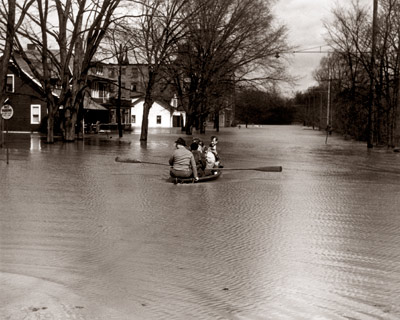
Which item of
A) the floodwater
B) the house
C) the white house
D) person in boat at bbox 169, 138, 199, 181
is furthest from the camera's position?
the white house

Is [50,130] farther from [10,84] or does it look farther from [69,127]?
[10,84]

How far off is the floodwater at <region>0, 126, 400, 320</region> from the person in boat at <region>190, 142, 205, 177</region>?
1.12 m

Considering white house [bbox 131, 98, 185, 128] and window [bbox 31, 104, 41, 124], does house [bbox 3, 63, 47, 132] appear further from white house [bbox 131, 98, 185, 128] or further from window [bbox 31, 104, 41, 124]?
white house [bbox 131, 98, 185, 128]

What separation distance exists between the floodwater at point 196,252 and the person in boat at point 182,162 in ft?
1.40

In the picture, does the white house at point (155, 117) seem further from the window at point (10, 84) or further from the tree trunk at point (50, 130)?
the tree trunk at point (50, 130)

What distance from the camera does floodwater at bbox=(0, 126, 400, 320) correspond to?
6.21 metres

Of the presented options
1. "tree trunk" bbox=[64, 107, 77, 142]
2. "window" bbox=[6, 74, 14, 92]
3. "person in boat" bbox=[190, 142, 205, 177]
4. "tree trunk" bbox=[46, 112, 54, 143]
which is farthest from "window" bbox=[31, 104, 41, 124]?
"person in boat" bbox=[190, 142, 205, 177]

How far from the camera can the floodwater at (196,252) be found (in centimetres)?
621

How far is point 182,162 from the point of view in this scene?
1738cm

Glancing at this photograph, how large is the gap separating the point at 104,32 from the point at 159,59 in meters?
8.81

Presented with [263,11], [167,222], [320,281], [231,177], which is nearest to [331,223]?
[167,222]

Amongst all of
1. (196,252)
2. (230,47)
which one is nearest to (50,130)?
(230,47)

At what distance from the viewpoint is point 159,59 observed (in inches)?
1906

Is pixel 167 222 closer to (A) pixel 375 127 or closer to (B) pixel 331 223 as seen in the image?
(B) pixel 331 223
